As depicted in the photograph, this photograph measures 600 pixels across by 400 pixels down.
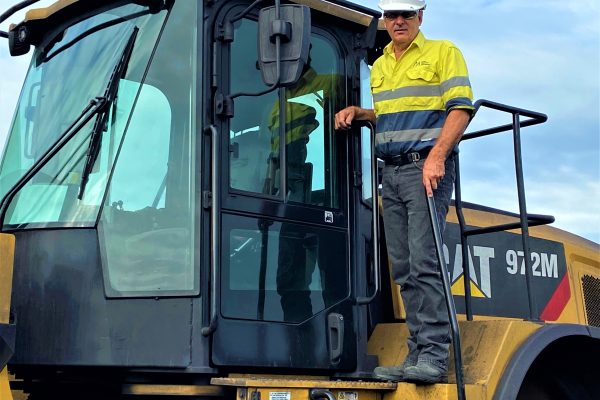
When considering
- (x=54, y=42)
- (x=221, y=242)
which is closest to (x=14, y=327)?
(x=221, y=242)

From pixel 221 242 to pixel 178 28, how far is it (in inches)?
37.6

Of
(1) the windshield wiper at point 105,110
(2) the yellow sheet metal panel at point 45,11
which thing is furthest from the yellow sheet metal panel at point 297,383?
(2) the yellow sheet metal panel at point 45,11

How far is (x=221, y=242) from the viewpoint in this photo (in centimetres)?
367

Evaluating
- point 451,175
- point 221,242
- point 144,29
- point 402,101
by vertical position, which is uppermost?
point 144,29

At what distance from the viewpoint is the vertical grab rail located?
12.4 feet

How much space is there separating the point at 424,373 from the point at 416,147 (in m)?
1.02

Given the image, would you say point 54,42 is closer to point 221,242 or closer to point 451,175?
point 221,242

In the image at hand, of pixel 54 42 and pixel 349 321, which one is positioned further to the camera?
pixel 54 42

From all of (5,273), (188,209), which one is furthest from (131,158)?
(5,273)

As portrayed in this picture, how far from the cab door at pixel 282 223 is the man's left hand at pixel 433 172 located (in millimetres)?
403

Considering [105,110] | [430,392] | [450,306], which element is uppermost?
[105,110]

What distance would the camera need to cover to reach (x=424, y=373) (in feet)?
12.8

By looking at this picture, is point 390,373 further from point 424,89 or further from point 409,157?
point 424,89

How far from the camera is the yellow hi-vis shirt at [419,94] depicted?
13.6 ft
